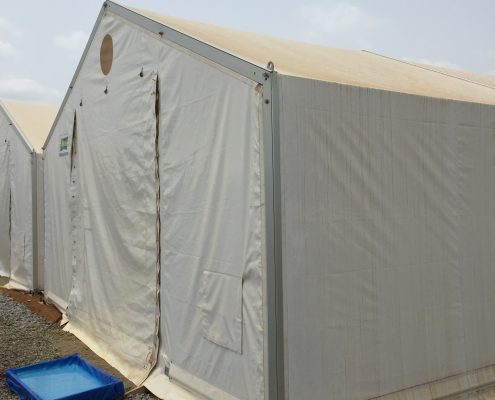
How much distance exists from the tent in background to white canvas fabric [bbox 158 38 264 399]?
198 inches

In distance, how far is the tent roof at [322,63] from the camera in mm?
3634

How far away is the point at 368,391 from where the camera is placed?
3246 millimetres

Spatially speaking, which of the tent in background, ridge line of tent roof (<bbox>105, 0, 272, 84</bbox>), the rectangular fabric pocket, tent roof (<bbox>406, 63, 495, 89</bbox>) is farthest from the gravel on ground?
tent roof (<bbox>406, 63, 495, 89</bbox>)

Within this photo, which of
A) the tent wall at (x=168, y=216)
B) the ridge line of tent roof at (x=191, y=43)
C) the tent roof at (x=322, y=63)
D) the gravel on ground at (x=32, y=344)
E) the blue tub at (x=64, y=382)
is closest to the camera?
the ridge line of tent roof at (x=191, y=43)

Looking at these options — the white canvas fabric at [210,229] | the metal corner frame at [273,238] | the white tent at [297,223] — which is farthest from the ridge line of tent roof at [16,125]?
the metal corner frame at [273,238]

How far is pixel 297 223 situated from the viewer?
3.04 m

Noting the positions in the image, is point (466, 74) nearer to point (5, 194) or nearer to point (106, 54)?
point (106, 54)

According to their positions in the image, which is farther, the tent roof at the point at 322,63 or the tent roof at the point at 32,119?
the tent roof at the point at 32,119

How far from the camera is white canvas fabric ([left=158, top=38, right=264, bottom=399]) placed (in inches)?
125

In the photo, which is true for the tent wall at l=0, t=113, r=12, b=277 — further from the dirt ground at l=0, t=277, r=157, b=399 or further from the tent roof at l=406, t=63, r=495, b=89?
the tent roof at l=406, t=63, r=495, b=89

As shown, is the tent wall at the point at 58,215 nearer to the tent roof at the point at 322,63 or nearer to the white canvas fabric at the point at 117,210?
the white canvas fabric at the point at 117,210

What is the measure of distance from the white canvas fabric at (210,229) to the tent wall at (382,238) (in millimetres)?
253

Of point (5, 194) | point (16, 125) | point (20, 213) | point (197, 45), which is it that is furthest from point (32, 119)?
point (197, 45)

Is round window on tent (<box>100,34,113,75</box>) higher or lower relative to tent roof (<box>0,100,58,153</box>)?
higher
